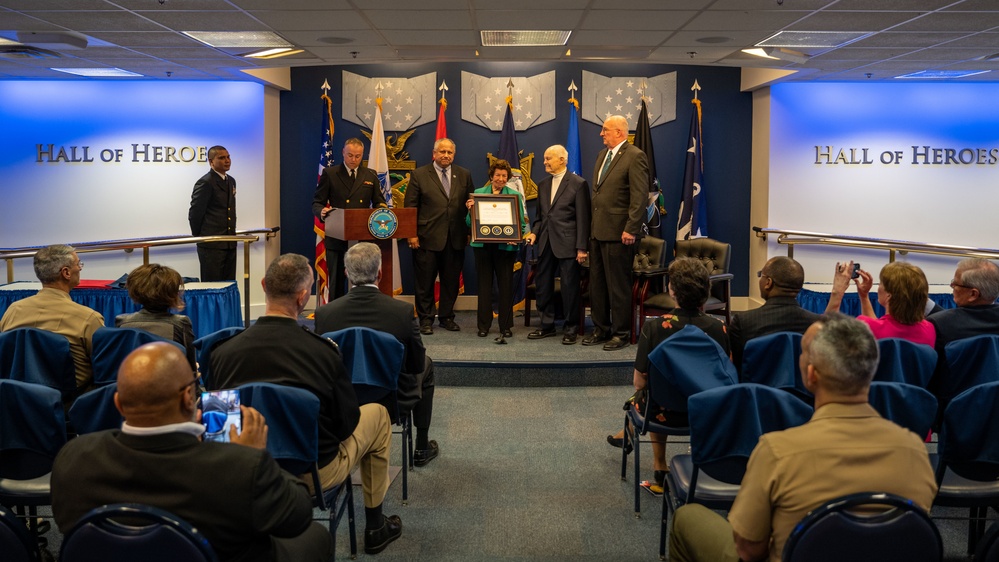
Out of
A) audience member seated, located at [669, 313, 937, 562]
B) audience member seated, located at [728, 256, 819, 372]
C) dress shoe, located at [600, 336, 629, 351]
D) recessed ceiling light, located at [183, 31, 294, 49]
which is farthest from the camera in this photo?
dress shoe, located at [600, 336, 629, 351]

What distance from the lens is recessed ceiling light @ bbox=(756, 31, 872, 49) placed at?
661cm

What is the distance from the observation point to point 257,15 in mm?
6055

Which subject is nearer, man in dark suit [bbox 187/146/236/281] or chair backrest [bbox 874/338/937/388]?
chair backrest [bbox 874/338/937/388]

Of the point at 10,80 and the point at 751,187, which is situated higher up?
the point at 10,80

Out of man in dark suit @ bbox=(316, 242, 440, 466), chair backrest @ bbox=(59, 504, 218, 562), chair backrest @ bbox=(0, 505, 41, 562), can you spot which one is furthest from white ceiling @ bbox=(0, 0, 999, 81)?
chair backrest @ bbox=(59, 504, 218, 562)

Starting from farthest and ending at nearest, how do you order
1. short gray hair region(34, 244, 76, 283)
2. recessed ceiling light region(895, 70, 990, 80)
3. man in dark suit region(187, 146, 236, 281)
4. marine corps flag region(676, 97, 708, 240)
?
marine corps flag region(676, 97, 708, 240)
recessed ceiling light region(895, 70, 990, 80)
man in dark suit region(187, 146, 236, 281)
short gray hair region(34, 244, 76, 283)

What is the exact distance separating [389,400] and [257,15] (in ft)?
10.8

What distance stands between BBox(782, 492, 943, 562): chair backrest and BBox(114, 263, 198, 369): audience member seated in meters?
2.96

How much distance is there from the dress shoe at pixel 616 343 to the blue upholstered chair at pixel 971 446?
4.01m

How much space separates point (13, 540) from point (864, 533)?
2.12 m

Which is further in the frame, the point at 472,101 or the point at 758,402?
the point at 472,101

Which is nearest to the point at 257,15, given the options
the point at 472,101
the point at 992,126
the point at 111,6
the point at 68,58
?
the point at 111,6

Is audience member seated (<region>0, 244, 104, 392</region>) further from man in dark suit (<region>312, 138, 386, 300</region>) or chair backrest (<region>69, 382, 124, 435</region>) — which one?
man in dark suit (<region>312, 138, 386, 300</region>)

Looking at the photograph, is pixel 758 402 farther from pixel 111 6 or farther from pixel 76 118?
pixel 76 118
